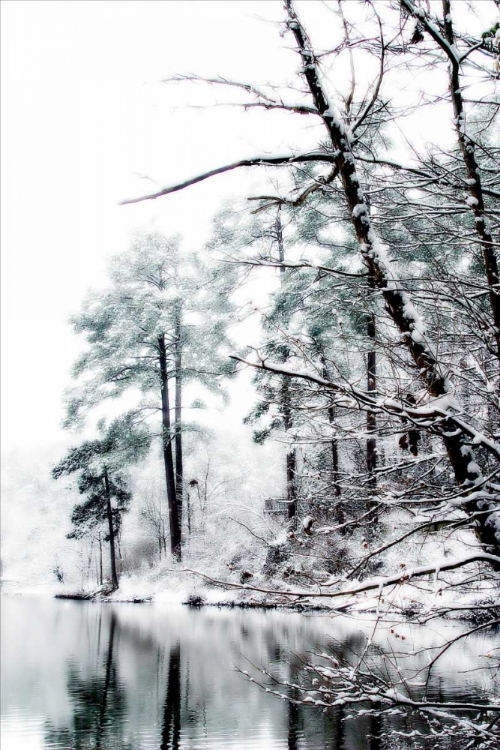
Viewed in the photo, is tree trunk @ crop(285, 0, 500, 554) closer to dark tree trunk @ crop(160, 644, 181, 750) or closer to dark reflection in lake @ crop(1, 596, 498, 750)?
dark reflection in lake @ crop(1, 596, 498, 750)

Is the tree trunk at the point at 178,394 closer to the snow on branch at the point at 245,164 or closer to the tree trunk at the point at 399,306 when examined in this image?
the snow on branch at the point at 245,164

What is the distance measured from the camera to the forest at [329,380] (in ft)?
8.08

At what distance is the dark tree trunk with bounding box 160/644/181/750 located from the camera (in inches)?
264

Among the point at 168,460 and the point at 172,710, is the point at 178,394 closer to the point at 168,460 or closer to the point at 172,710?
the point at 168,460

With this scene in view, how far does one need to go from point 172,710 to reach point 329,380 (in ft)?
23.7

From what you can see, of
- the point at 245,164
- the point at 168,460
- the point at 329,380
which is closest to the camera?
the point at 329,380

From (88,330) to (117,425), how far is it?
388 cm

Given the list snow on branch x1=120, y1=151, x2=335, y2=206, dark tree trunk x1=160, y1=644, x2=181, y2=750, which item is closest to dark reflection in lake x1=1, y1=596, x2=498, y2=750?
dark tree trunk x1=160, y1=644, x2=181, y2=750

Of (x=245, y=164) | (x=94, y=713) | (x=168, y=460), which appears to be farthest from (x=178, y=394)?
(x=245, y=164)

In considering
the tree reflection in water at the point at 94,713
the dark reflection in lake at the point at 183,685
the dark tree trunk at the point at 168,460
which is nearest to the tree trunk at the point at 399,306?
the dark reflection in lake at the point at 183,685

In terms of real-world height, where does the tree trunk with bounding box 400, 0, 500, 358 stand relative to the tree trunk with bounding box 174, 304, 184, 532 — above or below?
below

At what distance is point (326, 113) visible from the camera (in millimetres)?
2949

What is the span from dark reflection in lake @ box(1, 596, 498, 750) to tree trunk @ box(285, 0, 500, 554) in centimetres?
92

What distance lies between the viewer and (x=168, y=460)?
906 inches
